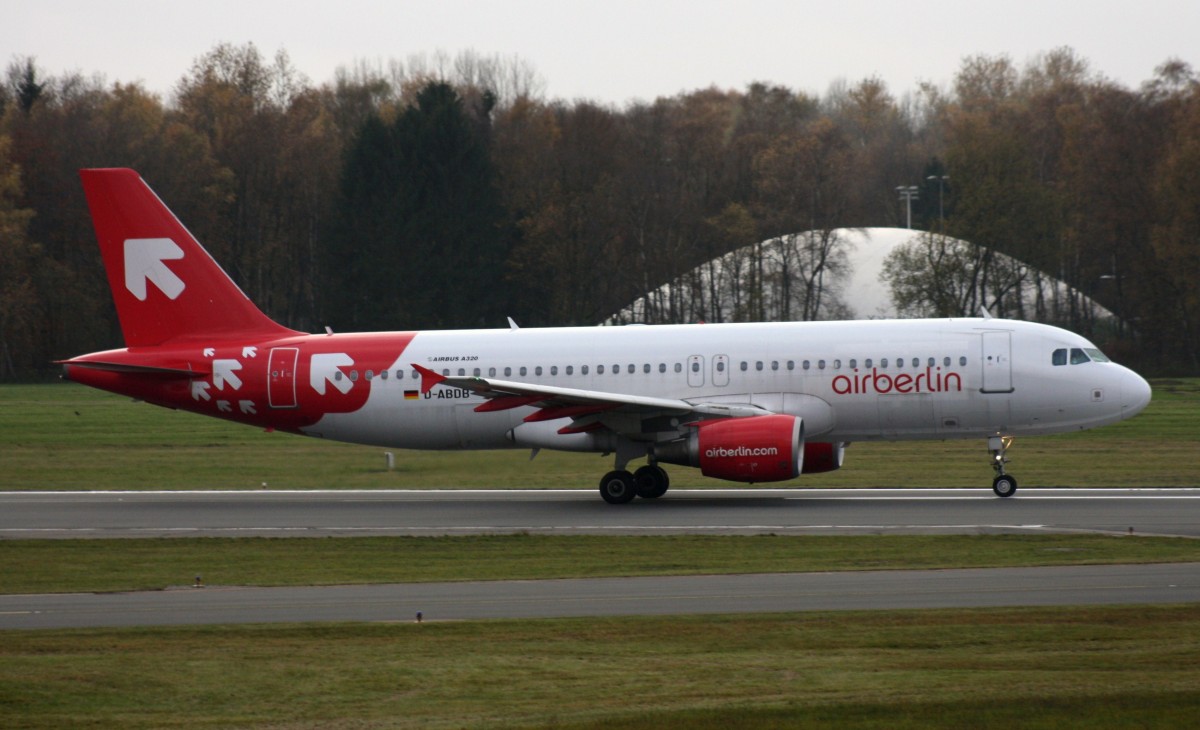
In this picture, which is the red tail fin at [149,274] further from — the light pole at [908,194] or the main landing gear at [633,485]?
the light pole at [908,194]

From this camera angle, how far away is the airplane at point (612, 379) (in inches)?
1135

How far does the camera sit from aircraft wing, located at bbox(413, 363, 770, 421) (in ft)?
91.2

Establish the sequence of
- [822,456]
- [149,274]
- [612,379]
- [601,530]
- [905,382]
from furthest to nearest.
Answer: [149,274] → [612,379] → [822,456] → [905,382] → [601,530]

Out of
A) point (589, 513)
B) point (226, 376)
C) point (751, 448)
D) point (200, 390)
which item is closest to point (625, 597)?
point (751, 448)

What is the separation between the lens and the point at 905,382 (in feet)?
95.1

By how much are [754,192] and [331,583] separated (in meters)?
71.8

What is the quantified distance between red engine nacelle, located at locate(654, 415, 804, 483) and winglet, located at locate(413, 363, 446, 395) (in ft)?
16.6

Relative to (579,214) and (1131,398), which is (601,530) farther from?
(579,214)

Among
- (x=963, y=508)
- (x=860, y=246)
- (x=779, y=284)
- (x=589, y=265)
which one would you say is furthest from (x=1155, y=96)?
(x=963, y=508)

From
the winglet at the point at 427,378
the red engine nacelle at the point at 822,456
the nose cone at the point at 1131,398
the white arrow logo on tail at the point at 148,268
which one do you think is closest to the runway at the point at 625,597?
the winglet at the point at 427,378

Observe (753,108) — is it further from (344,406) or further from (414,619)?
(414,619)

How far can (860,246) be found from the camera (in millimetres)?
81438

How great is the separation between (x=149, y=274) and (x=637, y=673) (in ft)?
71.8

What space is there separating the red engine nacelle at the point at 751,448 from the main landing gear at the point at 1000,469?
3977mm
